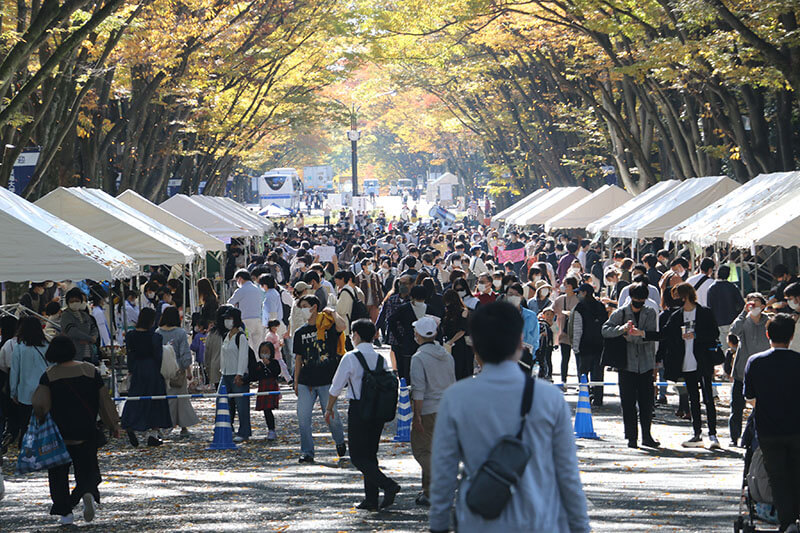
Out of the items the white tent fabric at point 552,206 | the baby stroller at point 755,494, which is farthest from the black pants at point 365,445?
the white tent fabric at point 552,206

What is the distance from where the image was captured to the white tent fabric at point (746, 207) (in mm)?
15680

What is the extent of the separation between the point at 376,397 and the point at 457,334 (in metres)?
3.16

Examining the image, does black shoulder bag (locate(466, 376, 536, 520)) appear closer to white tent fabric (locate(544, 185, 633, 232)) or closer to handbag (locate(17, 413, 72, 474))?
handbag (locate(17, 413, 72, 474))

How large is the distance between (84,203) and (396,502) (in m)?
8.26

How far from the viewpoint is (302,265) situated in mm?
22391

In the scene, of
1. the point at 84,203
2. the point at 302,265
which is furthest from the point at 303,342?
the point at 302,265

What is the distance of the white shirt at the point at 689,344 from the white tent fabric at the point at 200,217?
16661mm

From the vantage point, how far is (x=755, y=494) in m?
7.32

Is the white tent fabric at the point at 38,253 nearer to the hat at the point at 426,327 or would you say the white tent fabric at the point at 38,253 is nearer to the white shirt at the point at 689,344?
the hat at the point at 426,327

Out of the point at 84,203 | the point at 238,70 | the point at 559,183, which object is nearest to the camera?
the point at 84,203

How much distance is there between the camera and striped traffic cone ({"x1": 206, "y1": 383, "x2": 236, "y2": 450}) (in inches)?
490

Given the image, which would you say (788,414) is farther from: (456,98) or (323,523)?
(456,98)

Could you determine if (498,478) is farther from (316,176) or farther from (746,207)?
(316,176)

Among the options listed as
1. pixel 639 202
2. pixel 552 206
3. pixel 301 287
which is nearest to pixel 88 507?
pixel 301 287
